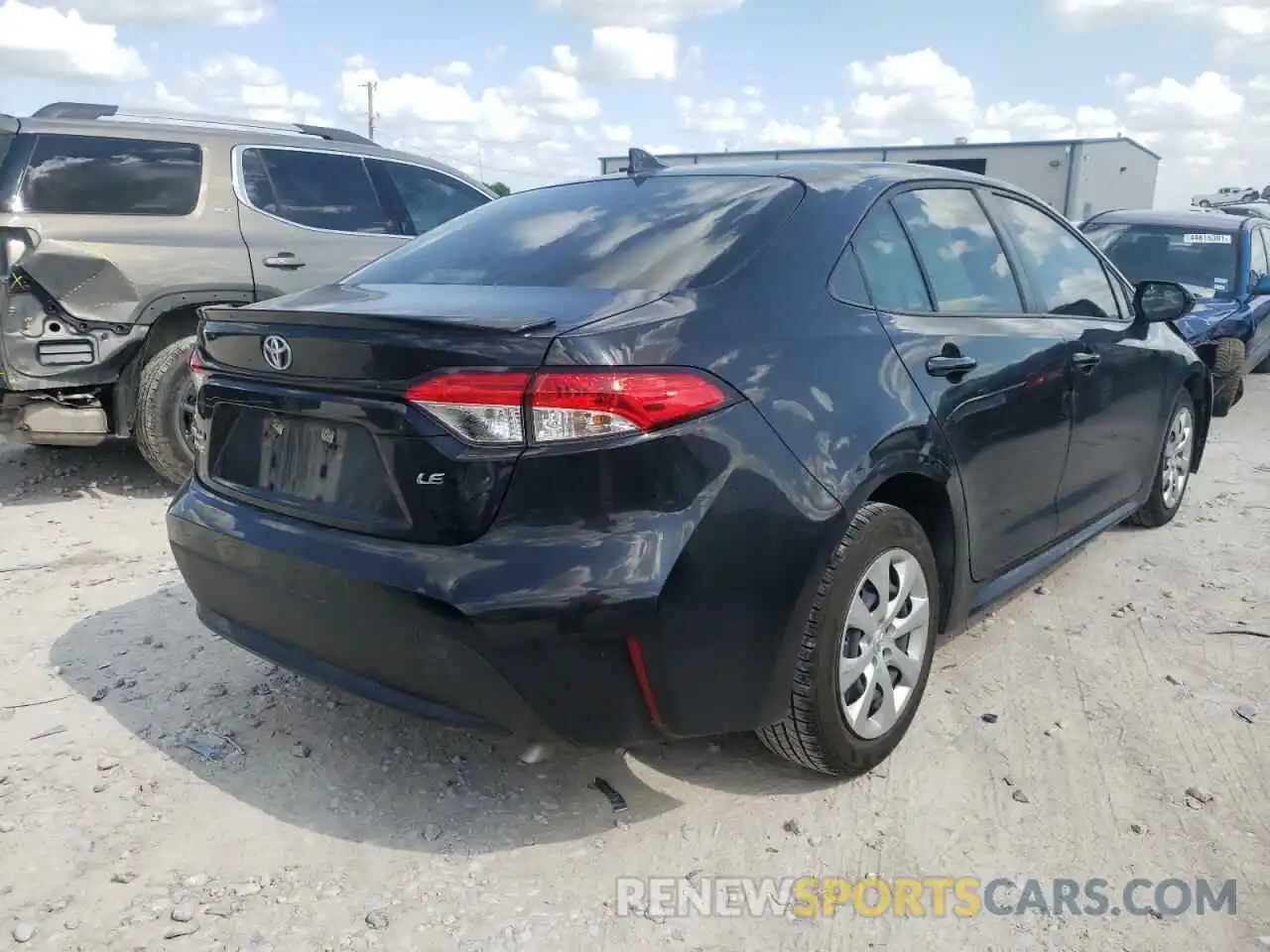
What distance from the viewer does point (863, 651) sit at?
2730 mm

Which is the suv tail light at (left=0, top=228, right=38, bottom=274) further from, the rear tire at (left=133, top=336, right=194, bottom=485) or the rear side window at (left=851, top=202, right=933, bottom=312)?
the rear side window at (left=851, top=202, right=933, bottom=312)

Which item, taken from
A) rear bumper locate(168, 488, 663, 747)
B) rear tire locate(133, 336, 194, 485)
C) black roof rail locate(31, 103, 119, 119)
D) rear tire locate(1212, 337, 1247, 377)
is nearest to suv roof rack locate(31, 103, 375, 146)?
black roof rail locate(31, 103, 119, 119)

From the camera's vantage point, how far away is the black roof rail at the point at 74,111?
17.4ft

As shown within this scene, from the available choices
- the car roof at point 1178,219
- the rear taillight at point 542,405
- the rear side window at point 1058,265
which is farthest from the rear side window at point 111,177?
the car roof at point 1178,219

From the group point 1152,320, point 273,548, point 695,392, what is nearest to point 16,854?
point 273,548

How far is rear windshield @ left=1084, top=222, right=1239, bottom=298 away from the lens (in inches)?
318

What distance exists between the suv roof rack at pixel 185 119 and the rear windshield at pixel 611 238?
3.20 metres

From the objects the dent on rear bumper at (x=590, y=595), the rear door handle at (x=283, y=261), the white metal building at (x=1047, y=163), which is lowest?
the dent on rear bumper at (x=590, y=595)

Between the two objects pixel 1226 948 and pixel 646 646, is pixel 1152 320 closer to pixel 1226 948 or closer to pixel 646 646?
pixel 1226 948

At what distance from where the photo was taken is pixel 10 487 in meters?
5.68

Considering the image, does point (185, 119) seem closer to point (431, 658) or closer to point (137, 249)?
point (137, 249)

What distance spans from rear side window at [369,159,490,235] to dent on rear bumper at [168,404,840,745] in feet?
14.5

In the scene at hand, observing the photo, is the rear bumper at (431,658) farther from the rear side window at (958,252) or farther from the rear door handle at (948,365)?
the rear side window at (958,252)

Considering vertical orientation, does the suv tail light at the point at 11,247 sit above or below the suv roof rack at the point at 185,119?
below
